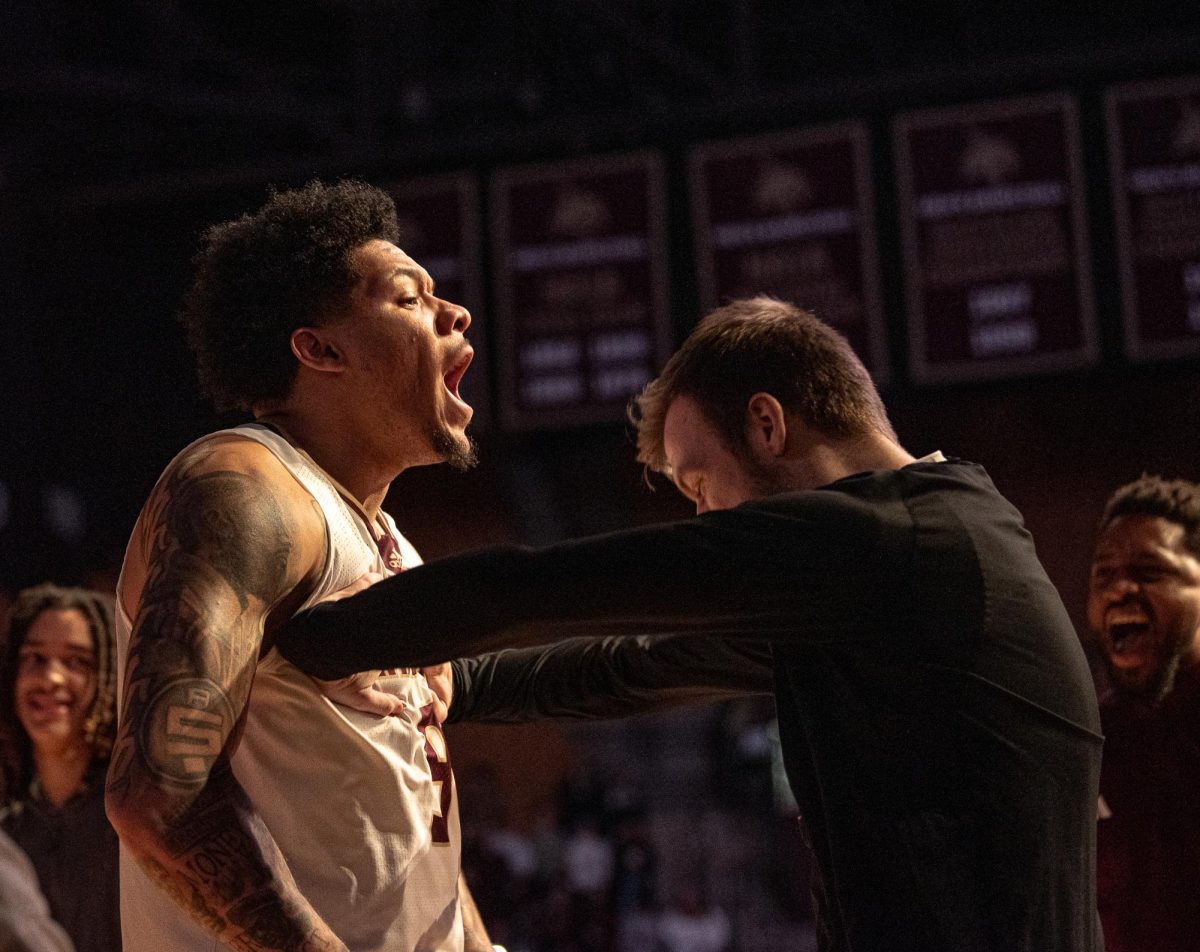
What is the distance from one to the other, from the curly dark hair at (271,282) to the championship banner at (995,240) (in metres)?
4.08

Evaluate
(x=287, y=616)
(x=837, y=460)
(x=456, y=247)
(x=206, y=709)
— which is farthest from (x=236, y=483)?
(x=456, y=247)

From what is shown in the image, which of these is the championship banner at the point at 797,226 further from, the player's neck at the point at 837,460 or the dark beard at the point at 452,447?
the player's neck at the point at 837,460

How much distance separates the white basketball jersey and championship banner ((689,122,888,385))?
433 cm

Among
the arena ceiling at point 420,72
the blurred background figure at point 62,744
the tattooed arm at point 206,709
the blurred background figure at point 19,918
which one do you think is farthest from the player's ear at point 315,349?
the arena ceiling at point 420,72

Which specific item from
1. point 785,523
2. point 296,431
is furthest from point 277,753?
point 785,523

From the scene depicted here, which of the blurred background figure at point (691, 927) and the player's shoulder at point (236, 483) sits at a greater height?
the player's shoulder at point (236, 483)

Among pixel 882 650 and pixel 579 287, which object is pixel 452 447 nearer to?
pixel 882 650

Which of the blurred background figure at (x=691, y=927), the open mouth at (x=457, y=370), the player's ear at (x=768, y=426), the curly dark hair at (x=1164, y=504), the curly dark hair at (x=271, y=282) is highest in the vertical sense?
the curly dark hair at (x=271, y=282)

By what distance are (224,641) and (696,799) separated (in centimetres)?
760

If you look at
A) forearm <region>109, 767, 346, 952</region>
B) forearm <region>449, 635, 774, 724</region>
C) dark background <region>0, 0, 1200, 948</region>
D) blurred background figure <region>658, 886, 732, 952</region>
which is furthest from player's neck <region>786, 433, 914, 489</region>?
blurred background figure <region>658, 886, 732, 952</region>

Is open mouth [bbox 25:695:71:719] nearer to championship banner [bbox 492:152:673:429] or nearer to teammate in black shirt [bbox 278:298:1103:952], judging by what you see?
teammate in black shirt [bbox 278:298:1103:952]

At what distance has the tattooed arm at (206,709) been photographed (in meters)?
1.70

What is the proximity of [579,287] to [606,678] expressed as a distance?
4.13 metres

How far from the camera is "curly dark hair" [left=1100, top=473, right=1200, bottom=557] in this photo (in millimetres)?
3301
